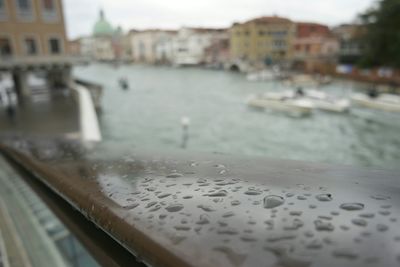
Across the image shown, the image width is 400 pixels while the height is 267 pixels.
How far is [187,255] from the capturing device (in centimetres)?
73

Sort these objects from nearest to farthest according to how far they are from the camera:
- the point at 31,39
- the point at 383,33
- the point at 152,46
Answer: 1. the point at 31,39
2. the point at 383,33
3. the point at 152,46

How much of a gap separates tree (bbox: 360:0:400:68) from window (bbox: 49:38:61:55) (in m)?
33.0

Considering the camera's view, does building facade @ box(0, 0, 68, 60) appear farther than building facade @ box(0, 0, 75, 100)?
Yes

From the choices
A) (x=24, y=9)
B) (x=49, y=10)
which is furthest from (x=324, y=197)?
(x=49, y=10)

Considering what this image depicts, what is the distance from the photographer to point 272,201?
3.32ft

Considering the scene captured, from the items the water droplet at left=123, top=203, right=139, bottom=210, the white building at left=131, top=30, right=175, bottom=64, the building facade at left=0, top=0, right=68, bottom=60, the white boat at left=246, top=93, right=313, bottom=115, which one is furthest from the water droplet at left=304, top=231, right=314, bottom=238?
the white building at left=131, top=30, right=175, bottom=64

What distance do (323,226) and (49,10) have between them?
2939 cm

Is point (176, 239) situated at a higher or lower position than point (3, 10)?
lower

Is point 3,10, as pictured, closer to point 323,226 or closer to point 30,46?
point 30,46

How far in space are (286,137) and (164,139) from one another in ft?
25.5

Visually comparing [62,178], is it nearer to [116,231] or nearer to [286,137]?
[116,231]

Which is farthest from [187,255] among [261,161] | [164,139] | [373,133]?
[373,133]

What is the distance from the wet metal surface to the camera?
2.39ft

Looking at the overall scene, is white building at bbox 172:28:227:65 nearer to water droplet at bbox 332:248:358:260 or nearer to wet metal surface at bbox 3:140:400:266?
wet metal surface at bbox 3:140:400:266
